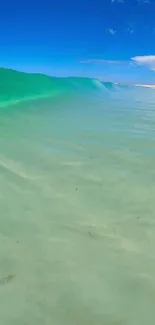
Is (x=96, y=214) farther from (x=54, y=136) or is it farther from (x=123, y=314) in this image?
(x=54, y=136)

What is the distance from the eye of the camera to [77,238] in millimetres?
2678

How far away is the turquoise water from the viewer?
1933mm

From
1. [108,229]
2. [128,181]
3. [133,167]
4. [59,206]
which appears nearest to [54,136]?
[133,167]

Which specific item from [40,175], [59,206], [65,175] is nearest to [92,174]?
[65,175]

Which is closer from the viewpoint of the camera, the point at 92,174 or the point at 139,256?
the point at 139,256

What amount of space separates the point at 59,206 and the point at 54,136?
3.98 m

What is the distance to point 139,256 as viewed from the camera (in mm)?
2459

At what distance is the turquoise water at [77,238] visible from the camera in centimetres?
193

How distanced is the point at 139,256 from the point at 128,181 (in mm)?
1701

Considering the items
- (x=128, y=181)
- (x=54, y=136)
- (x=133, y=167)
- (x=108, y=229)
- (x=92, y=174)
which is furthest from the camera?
(x=54, y=136)

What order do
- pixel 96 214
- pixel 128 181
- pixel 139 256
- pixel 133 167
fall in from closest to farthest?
pixel 139 256 → pixel 96 214 → pixel 128 181 → pixel 133 167

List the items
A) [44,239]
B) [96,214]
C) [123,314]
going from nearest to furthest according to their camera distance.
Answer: [123,314] < [44,239] < [96,214]

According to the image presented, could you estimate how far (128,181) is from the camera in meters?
4.08

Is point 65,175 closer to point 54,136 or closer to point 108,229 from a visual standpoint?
point 108,229
